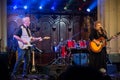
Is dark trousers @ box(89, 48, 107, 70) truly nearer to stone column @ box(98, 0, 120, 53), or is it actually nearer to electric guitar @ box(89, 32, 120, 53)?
electric guitar @ box(89, 32, 120, 53)

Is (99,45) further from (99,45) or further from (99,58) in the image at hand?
(99,58)

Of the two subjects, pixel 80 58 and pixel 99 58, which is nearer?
pixel 99 58

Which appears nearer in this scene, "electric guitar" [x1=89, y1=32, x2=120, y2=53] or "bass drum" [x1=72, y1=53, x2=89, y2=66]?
"electric guitar" [x1=89, y1=32, x2=120, y2=53]

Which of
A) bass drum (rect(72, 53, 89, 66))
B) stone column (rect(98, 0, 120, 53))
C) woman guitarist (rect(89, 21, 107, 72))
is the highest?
stone column (rect(98, 0, 120, 53))

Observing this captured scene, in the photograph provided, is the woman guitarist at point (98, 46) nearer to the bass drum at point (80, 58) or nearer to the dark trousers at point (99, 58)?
the dark trousers at point (99, 58)

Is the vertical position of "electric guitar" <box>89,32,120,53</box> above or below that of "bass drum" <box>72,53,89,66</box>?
above

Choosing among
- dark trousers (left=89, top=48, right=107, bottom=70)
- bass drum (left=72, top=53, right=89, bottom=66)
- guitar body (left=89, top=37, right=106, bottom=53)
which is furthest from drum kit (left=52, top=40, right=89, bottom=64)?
guitar body (left=89, top=37, right=106, bottom=53)

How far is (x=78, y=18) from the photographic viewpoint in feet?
50.4

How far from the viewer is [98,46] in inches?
265

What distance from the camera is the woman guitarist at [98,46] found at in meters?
6.71

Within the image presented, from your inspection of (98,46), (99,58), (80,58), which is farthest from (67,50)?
(98,46)

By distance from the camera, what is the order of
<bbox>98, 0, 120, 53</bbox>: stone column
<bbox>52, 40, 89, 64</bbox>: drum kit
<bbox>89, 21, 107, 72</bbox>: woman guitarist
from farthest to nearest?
<bbox>52, 40, 89, 64</bbox>: drum kit
<bbox>98, 0, 120, 53</bbox>: stone column
<bbox>89, 21, 107, 72</bbox>: woman guitarist

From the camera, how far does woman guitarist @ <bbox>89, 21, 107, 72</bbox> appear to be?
671 cm

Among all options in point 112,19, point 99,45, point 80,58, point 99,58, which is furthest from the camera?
point 112,19
